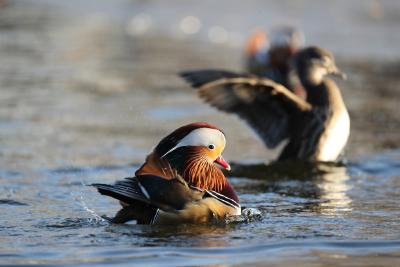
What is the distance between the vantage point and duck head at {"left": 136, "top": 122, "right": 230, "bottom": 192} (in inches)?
282

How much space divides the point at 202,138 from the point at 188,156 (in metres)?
0.15

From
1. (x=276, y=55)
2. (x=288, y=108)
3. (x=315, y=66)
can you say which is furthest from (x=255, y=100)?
(x=276, y=55)

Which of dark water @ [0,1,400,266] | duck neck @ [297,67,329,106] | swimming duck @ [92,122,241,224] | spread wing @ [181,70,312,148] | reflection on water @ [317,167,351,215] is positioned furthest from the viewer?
duck neck @ [297,67,329,106]

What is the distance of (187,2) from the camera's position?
2164 centimetres

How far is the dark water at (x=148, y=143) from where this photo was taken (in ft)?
21.9

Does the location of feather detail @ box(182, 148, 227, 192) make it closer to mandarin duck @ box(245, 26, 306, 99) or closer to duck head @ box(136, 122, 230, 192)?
duck head @ box(136, 122, 230, 192)

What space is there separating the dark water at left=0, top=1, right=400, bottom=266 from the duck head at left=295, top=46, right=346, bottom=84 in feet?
2.85

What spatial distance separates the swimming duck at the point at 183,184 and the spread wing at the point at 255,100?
277 centimetres

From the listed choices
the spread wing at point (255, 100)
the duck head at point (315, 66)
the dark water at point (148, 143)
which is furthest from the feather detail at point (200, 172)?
the duck head at point (315, 66)

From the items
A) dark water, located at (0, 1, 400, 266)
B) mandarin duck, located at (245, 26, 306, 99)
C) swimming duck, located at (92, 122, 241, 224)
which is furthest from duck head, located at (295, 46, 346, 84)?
mandarin duck, located at (245, 26, 306, 99)

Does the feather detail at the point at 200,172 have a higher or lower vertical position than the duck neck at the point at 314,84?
lower

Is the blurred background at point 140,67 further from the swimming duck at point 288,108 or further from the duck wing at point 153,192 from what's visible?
the duck wing at point 153,192

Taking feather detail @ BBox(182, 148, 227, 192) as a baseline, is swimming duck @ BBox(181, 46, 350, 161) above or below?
above

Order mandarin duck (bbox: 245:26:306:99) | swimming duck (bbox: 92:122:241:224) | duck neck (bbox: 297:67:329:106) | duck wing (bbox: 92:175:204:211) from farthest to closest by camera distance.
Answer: mandarin duck (bbox: 245:26:306:99) → duck neck (bbox: 297:67:329:106) → swimming duck (bbox: 92:122:241:224) → duck wing (bbox: 92:175:204:211)
